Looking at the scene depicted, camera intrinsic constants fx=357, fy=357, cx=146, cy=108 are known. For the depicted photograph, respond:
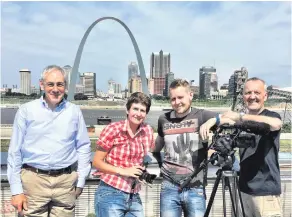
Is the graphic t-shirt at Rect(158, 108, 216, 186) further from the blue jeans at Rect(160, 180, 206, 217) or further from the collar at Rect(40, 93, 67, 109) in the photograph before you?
the collar at Rect(40, 93, 67, 109)

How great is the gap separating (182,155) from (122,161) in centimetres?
51

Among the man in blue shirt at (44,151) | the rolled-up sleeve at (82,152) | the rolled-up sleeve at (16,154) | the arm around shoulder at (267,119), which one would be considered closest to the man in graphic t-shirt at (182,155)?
the arm around shoulder at (267,119)

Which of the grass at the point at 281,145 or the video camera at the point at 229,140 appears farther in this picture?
the grass at the point at 281,145

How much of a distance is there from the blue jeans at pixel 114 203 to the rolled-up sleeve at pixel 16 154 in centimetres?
73

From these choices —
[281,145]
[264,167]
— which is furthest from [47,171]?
[281,145]

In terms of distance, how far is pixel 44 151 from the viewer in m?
3.12

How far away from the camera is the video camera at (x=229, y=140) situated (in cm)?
244

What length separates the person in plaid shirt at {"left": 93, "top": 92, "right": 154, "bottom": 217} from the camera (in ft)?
9.43

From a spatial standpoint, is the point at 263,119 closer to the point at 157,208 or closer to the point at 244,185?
the point at 244,185

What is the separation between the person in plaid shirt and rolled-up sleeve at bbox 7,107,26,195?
0.70 metres

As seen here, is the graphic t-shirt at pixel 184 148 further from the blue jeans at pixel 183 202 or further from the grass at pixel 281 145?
the grass at pixel 281 145

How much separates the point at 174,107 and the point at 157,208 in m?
1.47

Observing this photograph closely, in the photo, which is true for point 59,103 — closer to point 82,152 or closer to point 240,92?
point 82,152

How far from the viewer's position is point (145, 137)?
3045 mm
